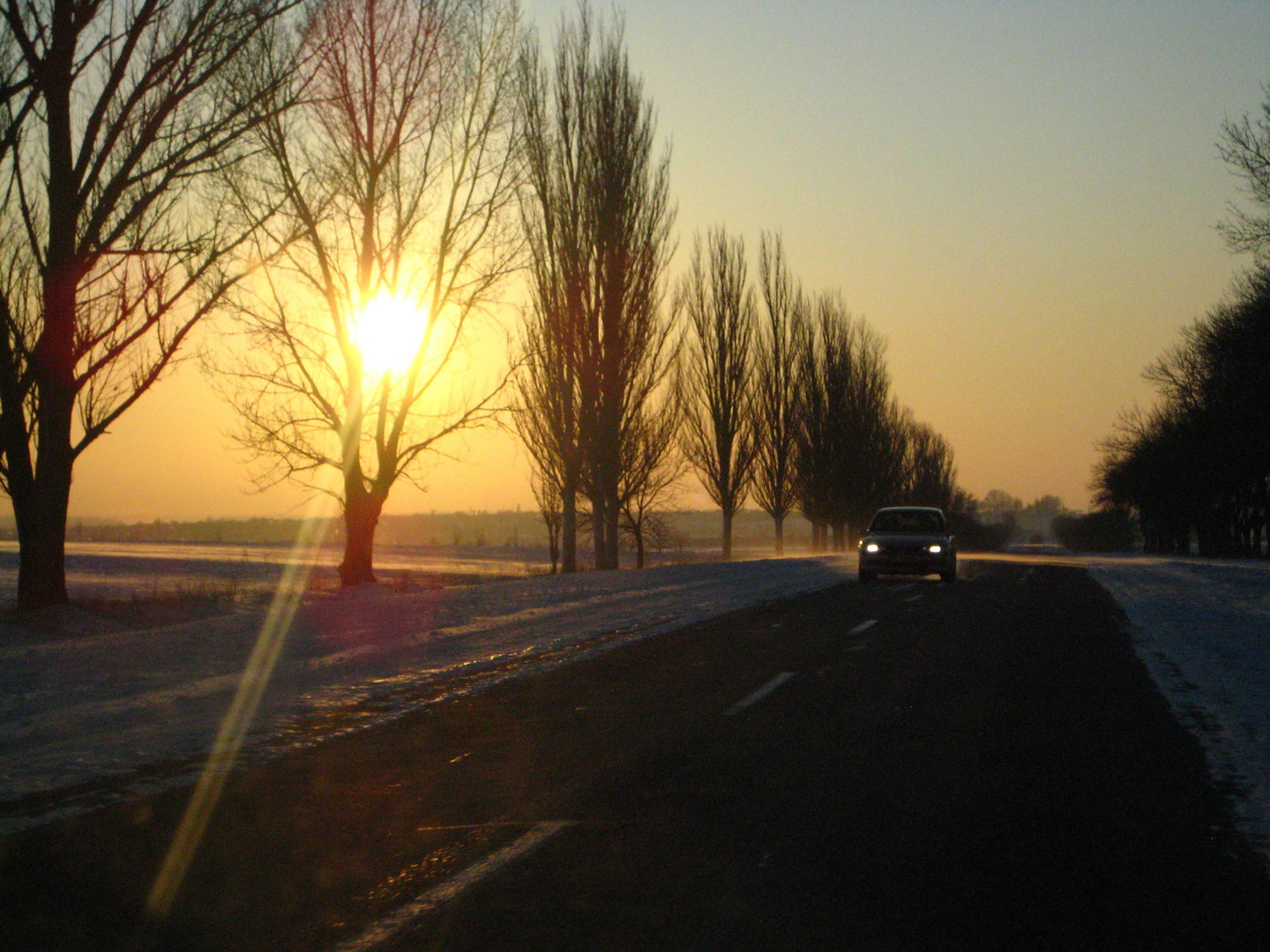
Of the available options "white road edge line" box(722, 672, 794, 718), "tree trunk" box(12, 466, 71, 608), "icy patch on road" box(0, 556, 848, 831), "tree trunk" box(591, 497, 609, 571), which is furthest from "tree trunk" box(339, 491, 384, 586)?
"white road edge line" box(722, 672, 794, 718)

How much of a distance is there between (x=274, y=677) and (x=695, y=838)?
6.70m

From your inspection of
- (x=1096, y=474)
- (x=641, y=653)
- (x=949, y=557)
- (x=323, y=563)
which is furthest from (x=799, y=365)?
(x=641, y=653)

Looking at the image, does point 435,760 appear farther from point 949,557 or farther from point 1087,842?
point 949,557

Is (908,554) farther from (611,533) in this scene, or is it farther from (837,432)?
(837,432)

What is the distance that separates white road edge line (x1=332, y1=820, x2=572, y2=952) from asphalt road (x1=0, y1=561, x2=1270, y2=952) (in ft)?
0.06

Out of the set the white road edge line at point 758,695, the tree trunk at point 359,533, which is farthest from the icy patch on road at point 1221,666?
the tree trunk at point 359,533

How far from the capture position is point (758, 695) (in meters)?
10.0

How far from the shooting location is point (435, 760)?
Result: 7.50 meters

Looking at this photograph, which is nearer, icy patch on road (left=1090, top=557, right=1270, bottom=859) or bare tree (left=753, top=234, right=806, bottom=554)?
icy patch on road (left=1090, top=557, right=1270, bottom=859)

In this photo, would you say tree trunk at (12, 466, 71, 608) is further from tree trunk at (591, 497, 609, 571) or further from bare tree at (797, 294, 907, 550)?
bare tree at (797, 294, 907, 550)

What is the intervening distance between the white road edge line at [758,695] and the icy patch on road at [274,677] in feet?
7.86

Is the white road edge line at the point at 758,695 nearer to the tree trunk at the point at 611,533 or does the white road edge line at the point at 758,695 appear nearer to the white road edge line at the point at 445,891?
the white road edge line at the point at 445,891

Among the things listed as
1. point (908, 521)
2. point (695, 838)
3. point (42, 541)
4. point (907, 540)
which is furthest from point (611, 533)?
point (695, 838)

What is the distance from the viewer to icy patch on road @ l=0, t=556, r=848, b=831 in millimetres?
7500
